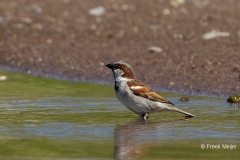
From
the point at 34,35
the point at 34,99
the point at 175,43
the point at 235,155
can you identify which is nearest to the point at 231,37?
the point at 175,43

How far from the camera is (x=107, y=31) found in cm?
1634

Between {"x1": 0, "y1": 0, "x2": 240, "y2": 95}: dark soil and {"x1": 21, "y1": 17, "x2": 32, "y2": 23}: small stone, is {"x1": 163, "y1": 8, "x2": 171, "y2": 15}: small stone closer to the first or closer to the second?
{"x1": 0, "y1": 0, "x2": 240, "y2": 95}: dark soil

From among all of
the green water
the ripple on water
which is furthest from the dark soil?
the ripple on water

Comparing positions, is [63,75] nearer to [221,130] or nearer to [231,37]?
[231,37]

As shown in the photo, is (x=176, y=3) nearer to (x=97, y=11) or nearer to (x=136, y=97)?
(x=97, y=11)

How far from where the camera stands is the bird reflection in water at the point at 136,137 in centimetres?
718

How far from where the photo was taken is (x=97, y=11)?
59.1 ft

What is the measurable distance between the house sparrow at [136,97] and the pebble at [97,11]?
8.36 m

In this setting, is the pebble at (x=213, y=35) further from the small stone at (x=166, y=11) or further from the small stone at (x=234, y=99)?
the small stone at (x=234, y=99)

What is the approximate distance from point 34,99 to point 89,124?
2.35 m

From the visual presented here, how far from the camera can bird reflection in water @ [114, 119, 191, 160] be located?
283 inches

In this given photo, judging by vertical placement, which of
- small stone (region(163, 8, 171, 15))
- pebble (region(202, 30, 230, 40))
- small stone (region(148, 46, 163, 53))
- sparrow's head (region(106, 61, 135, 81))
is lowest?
sparrow's head (region(106, 61, 135, 81))

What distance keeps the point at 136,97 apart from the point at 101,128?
0.96 metres

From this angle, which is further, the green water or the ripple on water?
the ripple on water
